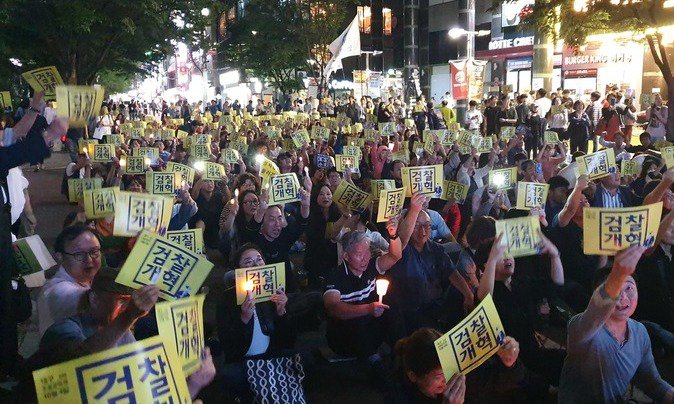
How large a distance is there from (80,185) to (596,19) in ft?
33.6

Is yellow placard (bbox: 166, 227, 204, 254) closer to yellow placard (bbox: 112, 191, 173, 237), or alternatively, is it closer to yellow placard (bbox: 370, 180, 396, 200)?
yellow placard (bbox: 112, 191, 173, 237)

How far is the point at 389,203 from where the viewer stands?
6.55m

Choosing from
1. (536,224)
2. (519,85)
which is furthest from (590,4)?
(519,85)

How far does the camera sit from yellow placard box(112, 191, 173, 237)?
16.9 feet

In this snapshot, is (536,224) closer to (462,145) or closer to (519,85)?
(462,145)

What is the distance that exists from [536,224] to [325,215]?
3510 mm

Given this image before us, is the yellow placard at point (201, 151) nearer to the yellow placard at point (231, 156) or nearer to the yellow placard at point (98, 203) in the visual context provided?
the yellow placard at point (231, 156)

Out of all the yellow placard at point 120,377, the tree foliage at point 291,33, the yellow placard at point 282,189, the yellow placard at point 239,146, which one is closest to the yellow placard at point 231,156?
the yellow placard at point 239,146

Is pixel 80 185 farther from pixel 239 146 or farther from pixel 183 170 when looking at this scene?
pixel 239 146

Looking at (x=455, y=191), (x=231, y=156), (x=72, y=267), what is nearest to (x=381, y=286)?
(x=72, y=267)

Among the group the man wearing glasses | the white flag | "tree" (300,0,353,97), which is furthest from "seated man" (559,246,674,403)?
"tree" (300,0,353,97)

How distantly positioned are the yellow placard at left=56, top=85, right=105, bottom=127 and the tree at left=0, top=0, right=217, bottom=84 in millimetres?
11067

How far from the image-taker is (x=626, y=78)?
2956 centimetres

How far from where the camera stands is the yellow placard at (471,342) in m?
3.33
